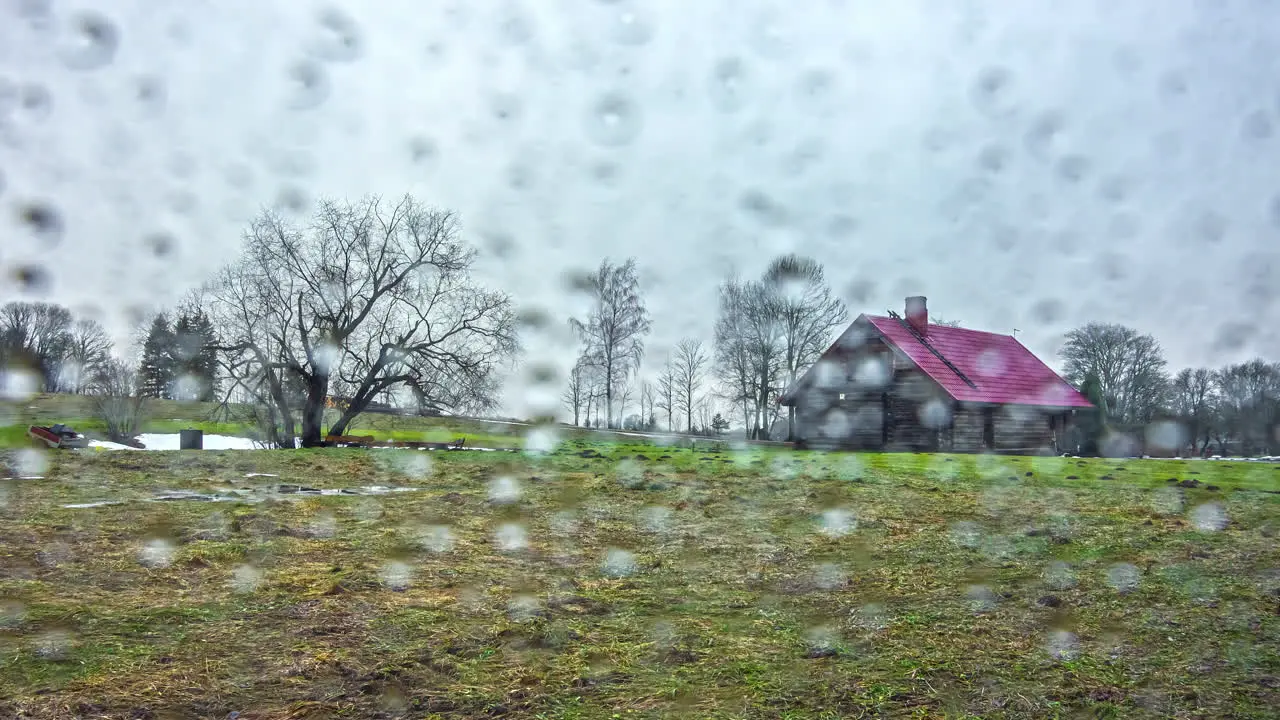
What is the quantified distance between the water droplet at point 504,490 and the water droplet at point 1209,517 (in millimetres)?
8301

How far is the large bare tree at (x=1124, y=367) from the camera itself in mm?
55312

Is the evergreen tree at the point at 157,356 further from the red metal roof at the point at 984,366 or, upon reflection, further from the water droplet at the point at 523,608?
the red metal roof at the point at 984,366

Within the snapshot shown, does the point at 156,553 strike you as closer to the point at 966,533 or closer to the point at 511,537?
the point at 511,537

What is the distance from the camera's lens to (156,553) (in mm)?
7098

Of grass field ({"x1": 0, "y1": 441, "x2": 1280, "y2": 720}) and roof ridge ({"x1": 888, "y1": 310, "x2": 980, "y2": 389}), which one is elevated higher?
roof ridge ({"x1": 888, "y1": 310, "x2": 980, "y2": 389})

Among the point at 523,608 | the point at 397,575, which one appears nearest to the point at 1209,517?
the point at 523,608

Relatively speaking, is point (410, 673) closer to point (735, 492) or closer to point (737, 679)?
point (737, 679)

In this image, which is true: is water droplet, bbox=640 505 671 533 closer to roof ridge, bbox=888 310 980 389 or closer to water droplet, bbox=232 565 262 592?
water droplet, bbox=232 565 262 592

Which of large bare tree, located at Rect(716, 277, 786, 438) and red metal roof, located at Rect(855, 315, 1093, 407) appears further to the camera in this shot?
large bare tree, located at Rect(716, 277, 786, 438)

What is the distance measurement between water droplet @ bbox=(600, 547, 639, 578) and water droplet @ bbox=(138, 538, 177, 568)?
12.0 ft

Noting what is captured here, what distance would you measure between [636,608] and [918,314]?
113ft

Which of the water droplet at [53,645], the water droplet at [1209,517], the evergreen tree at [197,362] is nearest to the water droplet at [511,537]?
the water droplet at [53,645]

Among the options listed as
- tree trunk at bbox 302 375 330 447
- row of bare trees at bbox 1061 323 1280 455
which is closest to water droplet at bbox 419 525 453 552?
tree trunk at bbox 302 375 330 447

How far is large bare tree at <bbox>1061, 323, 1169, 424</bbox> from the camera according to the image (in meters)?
55.3
